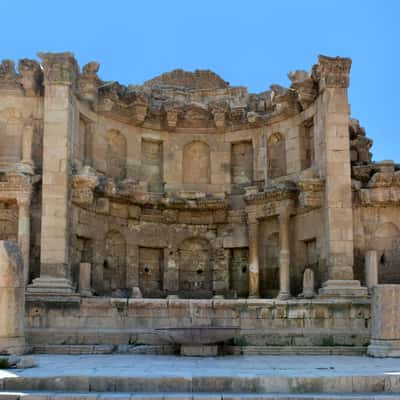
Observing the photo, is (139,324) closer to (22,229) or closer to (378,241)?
(22,229)

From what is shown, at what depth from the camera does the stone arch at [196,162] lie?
2358 centimetres

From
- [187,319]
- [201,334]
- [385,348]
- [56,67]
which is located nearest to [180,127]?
[56,67]

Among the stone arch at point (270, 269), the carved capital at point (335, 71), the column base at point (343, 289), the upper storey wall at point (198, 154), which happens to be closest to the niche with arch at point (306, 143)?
the upper storey wall at point (198, 154)

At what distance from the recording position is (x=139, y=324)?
16.0 meters

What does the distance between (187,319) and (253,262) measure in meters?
6.09

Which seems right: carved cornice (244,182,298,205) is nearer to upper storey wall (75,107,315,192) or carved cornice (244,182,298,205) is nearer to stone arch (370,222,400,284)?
upper storey wall (75,107,315,192)

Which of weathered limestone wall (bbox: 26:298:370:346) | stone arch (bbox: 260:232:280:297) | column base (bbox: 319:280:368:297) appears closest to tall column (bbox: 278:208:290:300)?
stone arch (bbox: 260:232:280:297)

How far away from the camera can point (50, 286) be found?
57.4ft

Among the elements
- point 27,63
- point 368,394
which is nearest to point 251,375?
point 368,394

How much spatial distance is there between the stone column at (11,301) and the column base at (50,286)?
166 inches

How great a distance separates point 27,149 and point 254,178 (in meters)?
8.45

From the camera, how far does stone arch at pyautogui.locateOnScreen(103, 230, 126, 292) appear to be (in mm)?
21172

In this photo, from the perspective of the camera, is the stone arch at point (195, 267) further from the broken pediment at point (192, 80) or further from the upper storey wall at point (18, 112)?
the upper storey wall at point (18, 112)

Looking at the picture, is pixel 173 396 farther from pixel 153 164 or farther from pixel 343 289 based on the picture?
pixel 153 164
